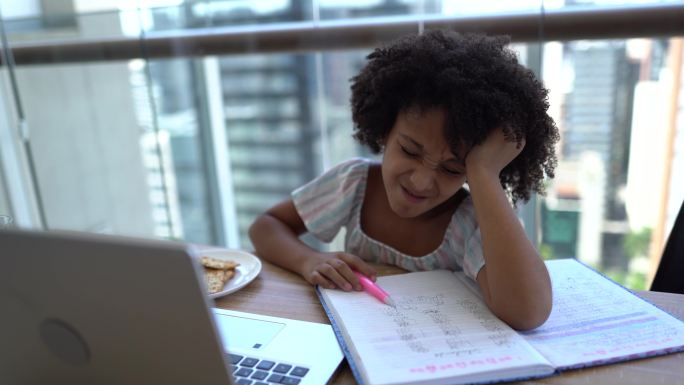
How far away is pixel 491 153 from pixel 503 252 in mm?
160

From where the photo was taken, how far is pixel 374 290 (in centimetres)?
84

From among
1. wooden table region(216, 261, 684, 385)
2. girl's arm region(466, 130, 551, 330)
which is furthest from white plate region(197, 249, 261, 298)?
girl's arm region(466, 130, 551, 330)

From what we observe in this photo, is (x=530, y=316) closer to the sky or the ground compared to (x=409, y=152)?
closer to the ground

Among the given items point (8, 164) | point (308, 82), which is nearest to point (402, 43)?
point (308, 82)

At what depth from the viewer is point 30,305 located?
0.51 m

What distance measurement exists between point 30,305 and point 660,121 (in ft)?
5.29

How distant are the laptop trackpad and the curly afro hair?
1.30ft

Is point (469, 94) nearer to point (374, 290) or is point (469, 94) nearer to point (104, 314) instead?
point (374, 290)

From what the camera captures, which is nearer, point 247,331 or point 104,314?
point 104,314

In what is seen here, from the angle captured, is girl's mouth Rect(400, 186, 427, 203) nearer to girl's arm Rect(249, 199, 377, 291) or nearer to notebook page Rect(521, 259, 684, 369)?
girl's arm Rect(249, 199, 377, 291)

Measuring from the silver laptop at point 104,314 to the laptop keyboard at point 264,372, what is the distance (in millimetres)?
134

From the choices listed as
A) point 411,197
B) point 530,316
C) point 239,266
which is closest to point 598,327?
Answer: point 530,316

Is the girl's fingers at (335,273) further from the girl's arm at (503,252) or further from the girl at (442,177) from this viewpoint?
the girl's arm at (503,252)

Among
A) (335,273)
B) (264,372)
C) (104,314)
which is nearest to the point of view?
(104,314)
